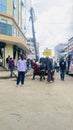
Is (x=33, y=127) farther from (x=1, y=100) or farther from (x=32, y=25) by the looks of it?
(x=32, y=25)

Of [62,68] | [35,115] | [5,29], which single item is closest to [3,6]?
[5,29]

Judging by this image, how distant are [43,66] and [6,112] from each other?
65.5 feet

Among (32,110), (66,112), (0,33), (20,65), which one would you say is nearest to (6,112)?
(32,110)

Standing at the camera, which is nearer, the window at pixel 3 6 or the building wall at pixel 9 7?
the window at pixel 3 6

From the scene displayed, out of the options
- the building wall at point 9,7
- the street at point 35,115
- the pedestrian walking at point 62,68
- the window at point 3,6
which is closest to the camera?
the street at point 35,115

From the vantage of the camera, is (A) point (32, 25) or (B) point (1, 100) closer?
(B) point (1, 100)

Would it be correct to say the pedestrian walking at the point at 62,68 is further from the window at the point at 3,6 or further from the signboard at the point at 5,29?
the window at the point at 3,6

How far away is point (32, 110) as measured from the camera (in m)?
11.9

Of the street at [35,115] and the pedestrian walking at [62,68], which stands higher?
the pedestrian walking at [62,68]

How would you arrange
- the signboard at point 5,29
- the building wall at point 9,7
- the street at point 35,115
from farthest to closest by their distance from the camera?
the building wall at point 9,7 < the signboard at point 5,29 < the street at point 35,115

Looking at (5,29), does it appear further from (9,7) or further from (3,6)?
(9,7)

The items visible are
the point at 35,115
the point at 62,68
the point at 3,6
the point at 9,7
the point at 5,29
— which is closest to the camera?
the point at 35,115

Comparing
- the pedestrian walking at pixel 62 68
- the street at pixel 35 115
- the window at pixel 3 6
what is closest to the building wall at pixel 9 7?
the window at pixel 3 6

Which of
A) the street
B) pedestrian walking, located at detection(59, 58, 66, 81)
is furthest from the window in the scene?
the street
